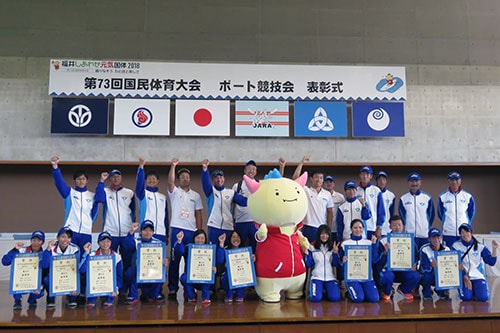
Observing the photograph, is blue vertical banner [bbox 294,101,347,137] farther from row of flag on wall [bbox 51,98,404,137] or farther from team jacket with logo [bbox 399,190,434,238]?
team jacket with logo [bbox 399,190,434,238]

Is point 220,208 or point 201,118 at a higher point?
point 201,118

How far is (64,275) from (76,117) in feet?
13.8

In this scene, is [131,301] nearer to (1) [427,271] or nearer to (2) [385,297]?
(2) [385,297]

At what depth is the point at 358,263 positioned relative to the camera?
4699 mm

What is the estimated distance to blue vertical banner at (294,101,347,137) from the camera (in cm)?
817

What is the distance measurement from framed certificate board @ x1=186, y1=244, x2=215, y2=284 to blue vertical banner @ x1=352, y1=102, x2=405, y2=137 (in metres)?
4.56

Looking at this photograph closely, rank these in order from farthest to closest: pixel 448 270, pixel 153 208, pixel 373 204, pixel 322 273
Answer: pixel 373 204, pixel 153 208, pixel 322 273, pixel 448 270

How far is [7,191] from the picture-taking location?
7.87 metres

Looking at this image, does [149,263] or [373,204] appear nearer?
[149,263]

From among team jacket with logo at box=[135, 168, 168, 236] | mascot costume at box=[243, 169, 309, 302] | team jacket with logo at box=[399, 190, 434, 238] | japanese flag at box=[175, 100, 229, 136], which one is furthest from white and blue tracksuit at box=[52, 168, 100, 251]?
team jacket with logo at box=[399, 190, 434, 238]

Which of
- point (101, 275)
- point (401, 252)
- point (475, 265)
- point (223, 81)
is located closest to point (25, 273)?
point (101, 275)

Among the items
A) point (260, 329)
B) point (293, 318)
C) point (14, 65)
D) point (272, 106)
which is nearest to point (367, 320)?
point (293, 318)

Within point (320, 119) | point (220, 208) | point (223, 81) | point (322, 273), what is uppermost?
point (223, 81)

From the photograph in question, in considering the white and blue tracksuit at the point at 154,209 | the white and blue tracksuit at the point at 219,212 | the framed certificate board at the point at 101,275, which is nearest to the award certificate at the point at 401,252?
the white and blue tracksuit at the point at 219,212
